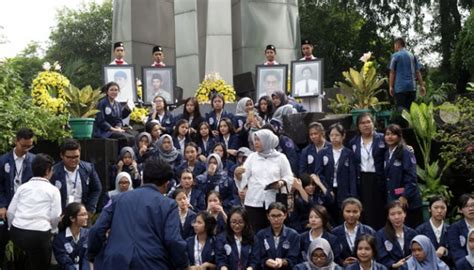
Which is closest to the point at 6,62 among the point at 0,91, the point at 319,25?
the point at 0,91

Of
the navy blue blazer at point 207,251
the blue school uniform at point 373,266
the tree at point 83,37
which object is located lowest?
the blue school uniform at point 373,266

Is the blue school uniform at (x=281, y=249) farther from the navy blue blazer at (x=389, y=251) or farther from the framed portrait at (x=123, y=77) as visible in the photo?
the framed portrait at (x=123, y=77)


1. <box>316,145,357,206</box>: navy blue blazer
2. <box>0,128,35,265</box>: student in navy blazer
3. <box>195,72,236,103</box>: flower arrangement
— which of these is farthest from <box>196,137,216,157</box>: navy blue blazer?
<box>195,72,236,103</box>: flower arrangement

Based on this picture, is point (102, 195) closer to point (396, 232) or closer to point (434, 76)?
point (396, 232)

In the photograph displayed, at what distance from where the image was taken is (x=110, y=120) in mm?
13562

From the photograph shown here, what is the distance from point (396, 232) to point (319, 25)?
2769cm

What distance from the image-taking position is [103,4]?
51375 mm

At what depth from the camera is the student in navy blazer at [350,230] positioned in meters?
9.63

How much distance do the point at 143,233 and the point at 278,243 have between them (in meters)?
3.40

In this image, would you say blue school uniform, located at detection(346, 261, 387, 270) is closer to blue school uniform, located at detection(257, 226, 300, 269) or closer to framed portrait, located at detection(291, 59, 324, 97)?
blue school uniform, located at detection(257, 226, 300, 269)

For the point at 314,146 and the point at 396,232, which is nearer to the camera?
the point at 396,232

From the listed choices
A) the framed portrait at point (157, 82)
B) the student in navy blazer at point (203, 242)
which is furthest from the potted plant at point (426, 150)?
the framed portrait at point (157, 82)

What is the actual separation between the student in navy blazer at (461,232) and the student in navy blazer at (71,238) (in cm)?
400

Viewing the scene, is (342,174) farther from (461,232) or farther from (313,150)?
(461,232)
